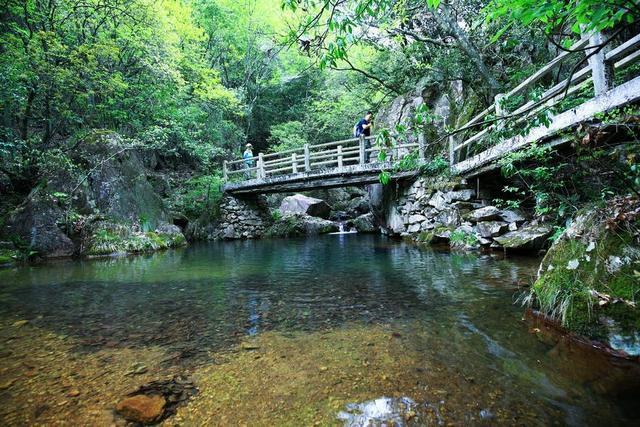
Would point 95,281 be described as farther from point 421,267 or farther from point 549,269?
point 549,269

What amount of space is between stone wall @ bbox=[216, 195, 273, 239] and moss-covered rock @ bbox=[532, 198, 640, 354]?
47.6ft

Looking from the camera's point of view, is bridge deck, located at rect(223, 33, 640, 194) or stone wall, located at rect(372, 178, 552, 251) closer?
bridge deck, located at rect(223, 33, 640, 194)

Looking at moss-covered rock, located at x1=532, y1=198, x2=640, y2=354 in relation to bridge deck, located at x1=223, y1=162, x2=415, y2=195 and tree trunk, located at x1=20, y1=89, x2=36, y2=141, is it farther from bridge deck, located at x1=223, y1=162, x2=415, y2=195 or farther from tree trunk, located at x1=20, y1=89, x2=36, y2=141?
tree trunk, located at x1=20, y1=89, x2=36, y2=141

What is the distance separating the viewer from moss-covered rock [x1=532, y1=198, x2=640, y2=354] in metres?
2.47

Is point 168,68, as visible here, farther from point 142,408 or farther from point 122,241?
point 142,408

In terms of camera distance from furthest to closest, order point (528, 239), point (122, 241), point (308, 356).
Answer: point (122, 241) → point (528, 239) → point (308, 356)

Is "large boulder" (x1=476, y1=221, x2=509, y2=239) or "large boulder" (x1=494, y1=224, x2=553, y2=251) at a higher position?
"large boulder" (x1=476, y1=221, x2=509, y2=239)

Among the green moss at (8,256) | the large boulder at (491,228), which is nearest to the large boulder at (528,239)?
the large boulder at (491,228)

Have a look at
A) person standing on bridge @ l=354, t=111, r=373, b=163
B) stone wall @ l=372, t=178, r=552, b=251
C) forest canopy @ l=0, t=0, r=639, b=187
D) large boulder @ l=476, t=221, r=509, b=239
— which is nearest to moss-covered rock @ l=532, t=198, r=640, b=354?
forest canopy @ l=0, t=0, r=639, b=187

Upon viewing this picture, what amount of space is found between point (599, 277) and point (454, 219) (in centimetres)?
706

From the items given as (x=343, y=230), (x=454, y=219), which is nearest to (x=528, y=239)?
(x=454, y=219)

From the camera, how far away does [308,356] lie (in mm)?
2678

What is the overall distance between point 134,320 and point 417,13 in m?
11.0

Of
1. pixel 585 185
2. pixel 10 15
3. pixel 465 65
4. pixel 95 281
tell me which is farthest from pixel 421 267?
pixel 10 15
